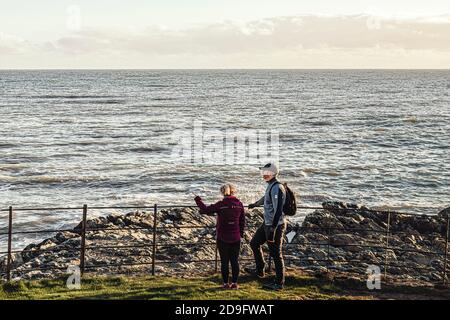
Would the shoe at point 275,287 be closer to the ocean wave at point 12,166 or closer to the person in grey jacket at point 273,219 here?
the person in grey jacket at point 273,219

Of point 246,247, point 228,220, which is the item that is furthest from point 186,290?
point 246,247

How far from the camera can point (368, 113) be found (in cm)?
7581

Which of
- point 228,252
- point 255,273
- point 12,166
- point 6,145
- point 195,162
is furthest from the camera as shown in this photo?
point 6,145

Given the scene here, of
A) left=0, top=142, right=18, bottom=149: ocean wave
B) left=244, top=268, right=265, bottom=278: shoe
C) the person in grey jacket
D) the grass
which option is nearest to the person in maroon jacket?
the person in grey jacket

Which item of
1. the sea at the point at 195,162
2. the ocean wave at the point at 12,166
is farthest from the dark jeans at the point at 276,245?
the ocean wave at the point at 12,166

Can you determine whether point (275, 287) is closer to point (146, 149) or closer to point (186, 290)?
point (186, 290)

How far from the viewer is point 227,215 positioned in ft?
29.3

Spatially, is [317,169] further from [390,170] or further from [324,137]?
[324,137]

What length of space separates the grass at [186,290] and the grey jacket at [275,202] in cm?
131

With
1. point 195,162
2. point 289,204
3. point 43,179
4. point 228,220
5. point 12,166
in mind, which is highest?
point 289,204

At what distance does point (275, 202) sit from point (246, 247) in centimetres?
718
